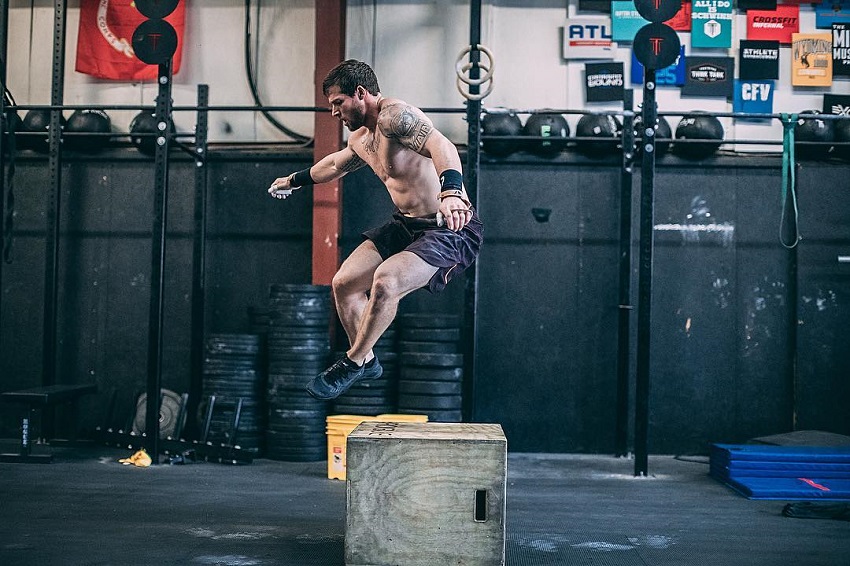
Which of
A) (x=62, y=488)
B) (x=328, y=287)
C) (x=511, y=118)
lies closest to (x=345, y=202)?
(x=328, y=287)

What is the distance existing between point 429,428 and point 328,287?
2525 mm

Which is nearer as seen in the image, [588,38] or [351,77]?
[351,77]

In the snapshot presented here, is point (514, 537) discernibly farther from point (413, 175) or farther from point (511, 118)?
point (511, 118)

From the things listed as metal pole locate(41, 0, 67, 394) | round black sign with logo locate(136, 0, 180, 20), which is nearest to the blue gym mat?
round black sign with logo locate(136, 0, 180, 20)

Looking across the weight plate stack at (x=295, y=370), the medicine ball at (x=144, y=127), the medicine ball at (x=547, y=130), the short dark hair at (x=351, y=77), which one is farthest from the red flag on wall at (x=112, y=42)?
the short dark hair at (x=351, y=77)

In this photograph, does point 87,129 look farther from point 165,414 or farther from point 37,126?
point 165,414

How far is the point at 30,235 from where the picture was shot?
653 centimetres

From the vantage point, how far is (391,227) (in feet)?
11.8

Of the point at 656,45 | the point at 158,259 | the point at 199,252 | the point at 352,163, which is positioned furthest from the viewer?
the point at 199,252

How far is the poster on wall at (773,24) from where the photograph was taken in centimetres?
635

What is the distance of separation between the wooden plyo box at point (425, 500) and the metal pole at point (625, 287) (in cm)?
315

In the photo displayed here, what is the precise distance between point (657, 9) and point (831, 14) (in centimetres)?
207

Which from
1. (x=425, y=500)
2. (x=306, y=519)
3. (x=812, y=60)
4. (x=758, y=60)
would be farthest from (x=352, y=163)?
(x=812, y=60)

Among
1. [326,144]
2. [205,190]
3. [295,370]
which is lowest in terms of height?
[295,370]
